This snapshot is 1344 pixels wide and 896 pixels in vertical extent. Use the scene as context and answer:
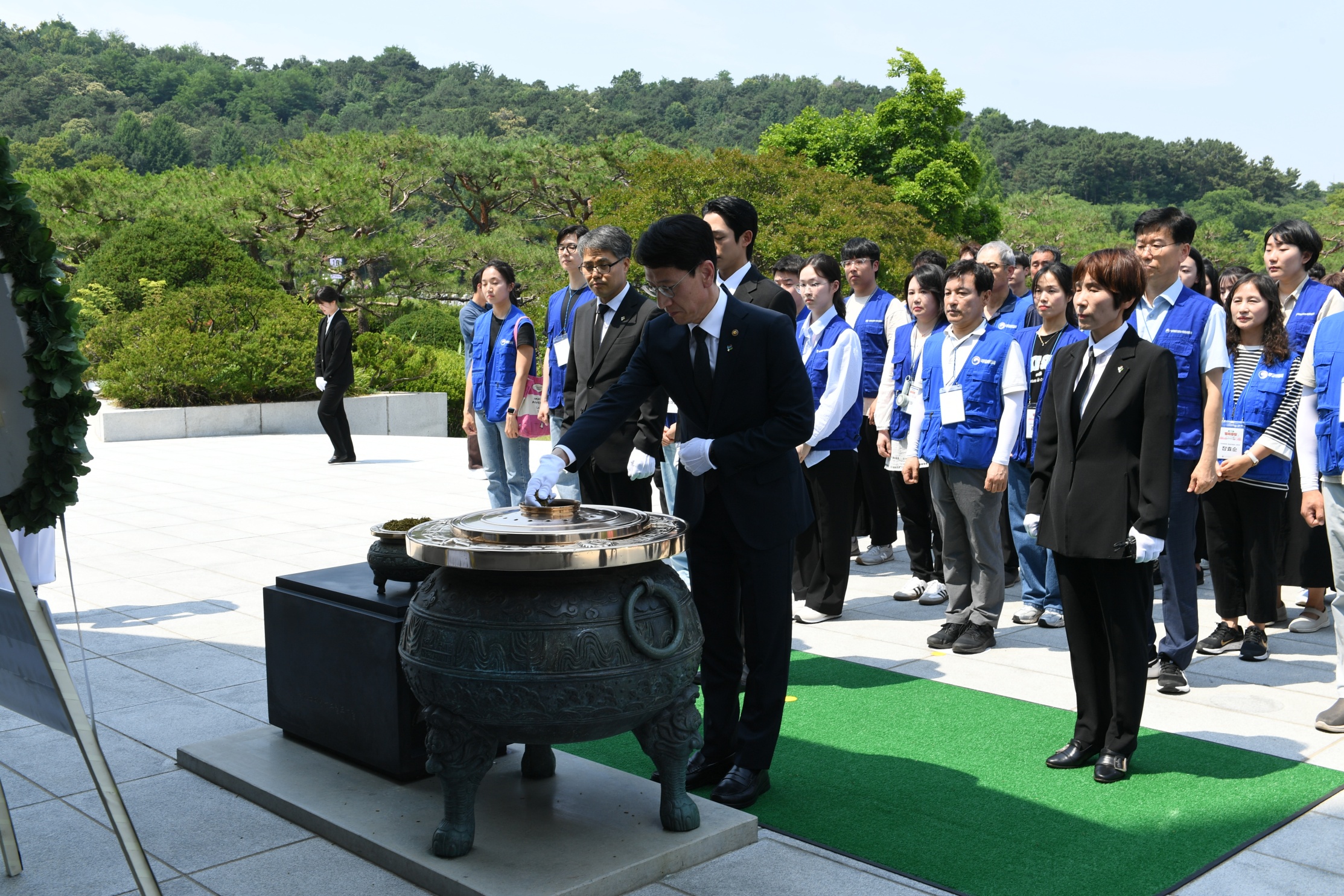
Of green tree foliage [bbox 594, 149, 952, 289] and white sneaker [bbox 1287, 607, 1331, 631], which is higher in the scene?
green tree foliage [bbox 594, 149, 952, 289]

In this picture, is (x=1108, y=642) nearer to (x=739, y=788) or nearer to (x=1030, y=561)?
(x=739, y=788)

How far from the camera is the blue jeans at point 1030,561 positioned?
6.11 metres

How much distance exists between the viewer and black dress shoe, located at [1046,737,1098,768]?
393 centimetres

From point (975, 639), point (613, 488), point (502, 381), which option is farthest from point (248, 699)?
point (502, 381)

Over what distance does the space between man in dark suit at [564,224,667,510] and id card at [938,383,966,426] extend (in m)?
1.43

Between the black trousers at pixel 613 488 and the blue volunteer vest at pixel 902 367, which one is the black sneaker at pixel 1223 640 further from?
the black trousers at pixel 613 488

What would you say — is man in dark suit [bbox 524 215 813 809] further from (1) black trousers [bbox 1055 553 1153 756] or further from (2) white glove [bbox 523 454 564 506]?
(1) black trousers [bbox 1055 553 1153 756]

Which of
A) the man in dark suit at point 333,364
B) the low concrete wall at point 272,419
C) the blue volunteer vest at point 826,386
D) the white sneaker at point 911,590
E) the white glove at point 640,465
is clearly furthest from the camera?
the low concrete wall at point 272,419

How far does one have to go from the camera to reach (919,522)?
6.81 metres

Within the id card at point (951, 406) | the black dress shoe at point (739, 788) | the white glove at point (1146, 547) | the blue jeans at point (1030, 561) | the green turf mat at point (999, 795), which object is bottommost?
the green turf mat at point (999, 795)

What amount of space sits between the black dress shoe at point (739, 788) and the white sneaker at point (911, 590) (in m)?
3.14

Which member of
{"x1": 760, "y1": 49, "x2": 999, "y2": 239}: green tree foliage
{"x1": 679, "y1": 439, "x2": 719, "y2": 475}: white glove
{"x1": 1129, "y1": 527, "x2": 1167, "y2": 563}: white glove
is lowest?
{"x1": 1129, "y1": 527, "x2": 1167, "y2": 563}: white glove

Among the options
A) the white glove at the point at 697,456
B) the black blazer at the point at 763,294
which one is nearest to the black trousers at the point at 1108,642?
the white glove at the point at 697,456

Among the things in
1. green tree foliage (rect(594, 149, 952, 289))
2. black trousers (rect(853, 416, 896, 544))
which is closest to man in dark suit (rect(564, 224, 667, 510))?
black trousers (rect(853, 416, 896, 544))
